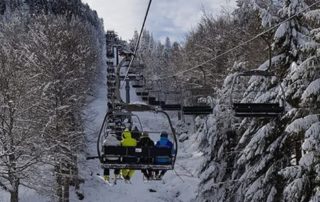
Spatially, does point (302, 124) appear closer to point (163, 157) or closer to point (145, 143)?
point (163, 157)

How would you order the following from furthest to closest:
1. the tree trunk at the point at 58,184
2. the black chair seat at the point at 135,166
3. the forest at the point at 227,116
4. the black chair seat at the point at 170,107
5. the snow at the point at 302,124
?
1. the tree trunk at the point at 58,184
2. the black chair seat at the point at 170,107
3. the forest at the point at 227,116
4. the snow at the point at 302,124
5. the black chair seat at the point at 135,166

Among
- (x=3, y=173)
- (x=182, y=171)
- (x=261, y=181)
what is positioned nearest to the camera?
(x=261, y=181)

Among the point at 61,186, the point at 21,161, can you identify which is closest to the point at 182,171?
the point at 61,186

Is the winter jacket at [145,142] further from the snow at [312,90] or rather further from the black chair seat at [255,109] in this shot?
the snow at [312,90]

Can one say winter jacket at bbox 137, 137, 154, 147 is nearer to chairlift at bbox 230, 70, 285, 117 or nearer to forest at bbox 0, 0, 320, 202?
forest at bbox 0, 0, 320, 202

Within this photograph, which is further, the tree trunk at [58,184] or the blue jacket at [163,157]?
the tree trunk at [58,184]

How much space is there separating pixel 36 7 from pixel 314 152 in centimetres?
10557

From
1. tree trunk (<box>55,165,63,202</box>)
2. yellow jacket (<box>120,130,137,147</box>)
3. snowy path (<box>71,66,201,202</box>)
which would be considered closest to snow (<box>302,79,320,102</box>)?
yellow jacket (<box>120,130,137,147</box>)

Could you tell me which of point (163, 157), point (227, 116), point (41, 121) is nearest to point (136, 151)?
point (163, 157)

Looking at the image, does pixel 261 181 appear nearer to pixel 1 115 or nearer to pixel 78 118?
pixel 1 115

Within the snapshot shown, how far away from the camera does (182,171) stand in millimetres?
43688

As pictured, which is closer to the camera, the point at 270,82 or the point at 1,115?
the point at 270,82

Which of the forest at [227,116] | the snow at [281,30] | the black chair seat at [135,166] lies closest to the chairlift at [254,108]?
the forest at [227,116]

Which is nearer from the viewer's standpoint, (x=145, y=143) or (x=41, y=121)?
(x=145, y=143)
